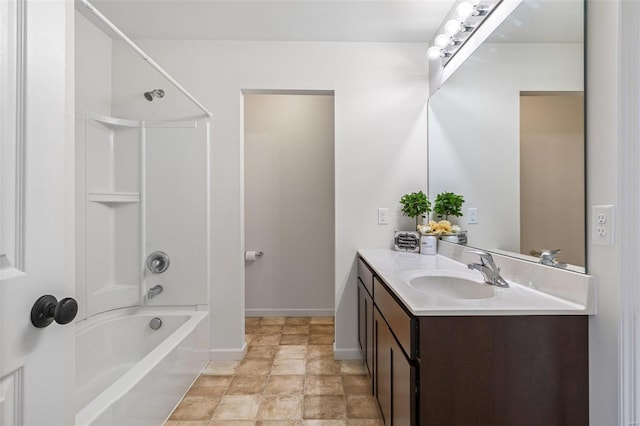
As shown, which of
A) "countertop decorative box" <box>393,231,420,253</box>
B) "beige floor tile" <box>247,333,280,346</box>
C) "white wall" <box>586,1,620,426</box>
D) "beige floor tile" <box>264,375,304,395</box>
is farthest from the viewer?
"beige floor tile" <box>247,333,280,346</box>

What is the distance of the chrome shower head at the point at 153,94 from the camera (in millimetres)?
2201

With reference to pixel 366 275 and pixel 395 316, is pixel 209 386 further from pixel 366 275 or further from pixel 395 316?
pixel 395 316

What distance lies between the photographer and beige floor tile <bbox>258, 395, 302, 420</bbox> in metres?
1.72

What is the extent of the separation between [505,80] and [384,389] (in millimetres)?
1545

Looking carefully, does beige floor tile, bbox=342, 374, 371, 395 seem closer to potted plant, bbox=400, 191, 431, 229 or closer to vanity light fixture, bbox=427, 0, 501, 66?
potted plant, bbox=400, 191, 431, 229

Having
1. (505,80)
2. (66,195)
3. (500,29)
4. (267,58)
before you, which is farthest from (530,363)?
(267,58)

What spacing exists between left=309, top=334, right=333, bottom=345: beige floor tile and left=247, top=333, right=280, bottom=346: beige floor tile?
0.95 feet

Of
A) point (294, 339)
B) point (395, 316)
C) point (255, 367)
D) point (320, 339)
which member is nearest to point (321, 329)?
point (320, 339)

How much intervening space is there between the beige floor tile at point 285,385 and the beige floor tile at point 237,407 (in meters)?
0.10

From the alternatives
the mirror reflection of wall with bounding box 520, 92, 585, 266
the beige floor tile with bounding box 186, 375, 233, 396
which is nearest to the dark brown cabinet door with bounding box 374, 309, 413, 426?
the mirror reflection of wall with bounding box 520, 92, 585, 266

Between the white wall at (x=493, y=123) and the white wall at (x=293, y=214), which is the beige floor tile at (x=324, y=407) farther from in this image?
the white wall at (x=293, y=214)

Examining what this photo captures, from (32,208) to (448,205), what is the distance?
2013 mm

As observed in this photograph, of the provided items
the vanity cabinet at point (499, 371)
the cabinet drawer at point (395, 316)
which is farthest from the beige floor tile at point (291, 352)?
the vanity cabinet at point (499, 371)

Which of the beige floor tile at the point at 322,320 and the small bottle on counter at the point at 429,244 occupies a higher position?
the small bottle on counter at the point at 429,244
